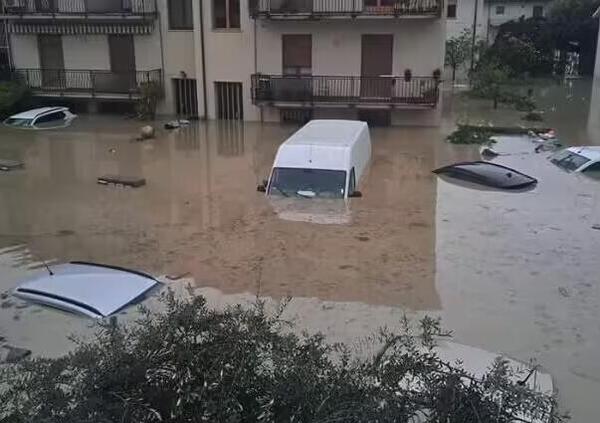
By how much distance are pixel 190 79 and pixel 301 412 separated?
92.4 ft

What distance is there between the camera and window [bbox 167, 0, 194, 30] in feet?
99.8

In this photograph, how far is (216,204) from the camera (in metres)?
17.4

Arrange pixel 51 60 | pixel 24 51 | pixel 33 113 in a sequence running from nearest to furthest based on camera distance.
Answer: pixel 33 113 < pixel 51 60 < pixel 24 51

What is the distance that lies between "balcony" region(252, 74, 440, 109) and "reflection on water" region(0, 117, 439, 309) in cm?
379

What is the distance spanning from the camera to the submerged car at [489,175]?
18641 mm

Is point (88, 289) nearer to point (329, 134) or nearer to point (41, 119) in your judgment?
point (329, 134)

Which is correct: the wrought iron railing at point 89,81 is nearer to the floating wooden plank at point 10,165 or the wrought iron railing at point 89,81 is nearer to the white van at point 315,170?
the floating wooden plank at point 10,165

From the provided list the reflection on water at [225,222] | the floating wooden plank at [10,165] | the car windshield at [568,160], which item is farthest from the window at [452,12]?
the floating wooden plank at [10,165]

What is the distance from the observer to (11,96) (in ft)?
99.9

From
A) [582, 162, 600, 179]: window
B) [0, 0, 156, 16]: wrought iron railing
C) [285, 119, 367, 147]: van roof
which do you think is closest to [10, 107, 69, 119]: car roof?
[0, 0, 156, 16]: wrought iron railing

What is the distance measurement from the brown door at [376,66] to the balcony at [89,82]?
390 inches

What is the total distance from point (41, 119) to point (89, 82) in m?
3.69

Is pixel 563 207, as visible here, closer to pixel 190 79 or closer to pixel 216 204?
pixel 216 204

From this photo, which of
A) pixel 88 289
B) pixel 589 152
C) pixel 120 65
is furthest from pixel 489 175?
pixel 120 65
